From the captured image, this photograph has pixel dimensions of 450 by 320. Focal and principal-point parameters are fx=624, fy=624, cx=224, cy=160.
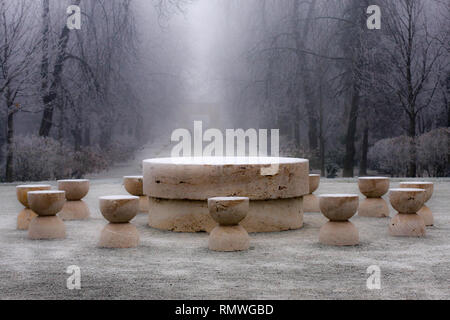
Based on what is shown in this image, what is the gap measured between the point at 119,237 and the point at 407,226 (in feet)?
10.0

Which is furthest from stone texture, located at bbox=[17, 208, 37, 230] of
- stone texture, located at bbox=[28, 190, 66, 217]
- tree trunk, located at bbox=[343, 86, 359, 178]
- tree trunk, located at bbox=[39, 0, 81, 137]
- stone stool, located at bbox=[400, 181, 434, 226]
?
tree trunk, located at bbox=[343, 86, 359, 178]

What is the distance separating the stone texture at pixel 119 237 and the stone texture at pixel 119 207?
85 millimetres

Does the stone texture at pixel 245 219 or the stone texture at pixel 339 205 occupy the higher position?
the stone texture at pixel 339 205

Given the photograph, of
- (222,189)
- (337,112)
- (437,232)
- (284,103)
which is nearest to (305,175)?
(222,189)

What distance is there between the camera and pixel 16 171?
15.6 meters

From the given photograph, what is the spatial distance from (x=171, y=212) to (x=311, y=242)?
177 cm

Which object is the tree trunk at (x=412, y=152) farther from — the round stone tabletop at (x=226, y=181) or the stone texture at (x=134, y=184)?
the round stone tabletop at (x=226, y=181)

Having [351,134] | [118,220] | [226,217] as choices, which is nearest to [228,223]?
[226,217]

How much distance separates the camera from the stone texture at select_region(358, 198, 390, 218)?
838 centimetres

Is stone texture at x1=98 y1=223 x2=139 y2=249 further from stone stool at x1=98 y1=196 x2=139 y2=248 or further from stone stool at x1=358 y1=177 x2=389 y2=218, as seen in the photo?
stone stool at x1=358 y1=177 x2=389 y2=218

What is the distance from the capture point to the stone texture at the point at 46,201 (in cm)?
662

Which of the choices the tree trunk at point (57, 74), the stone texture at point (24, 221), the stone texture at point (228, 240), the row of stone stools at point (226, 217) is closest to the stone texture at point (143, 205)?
the row of stone stools at point (226, 217)

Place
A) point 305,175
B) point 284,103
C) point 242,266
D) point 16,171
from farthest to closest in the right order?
point 284,103, point 16,171, point 305,175, point 242,266

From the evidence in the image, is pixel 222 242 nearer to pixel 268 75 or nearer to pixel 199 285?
pixel 199 285
